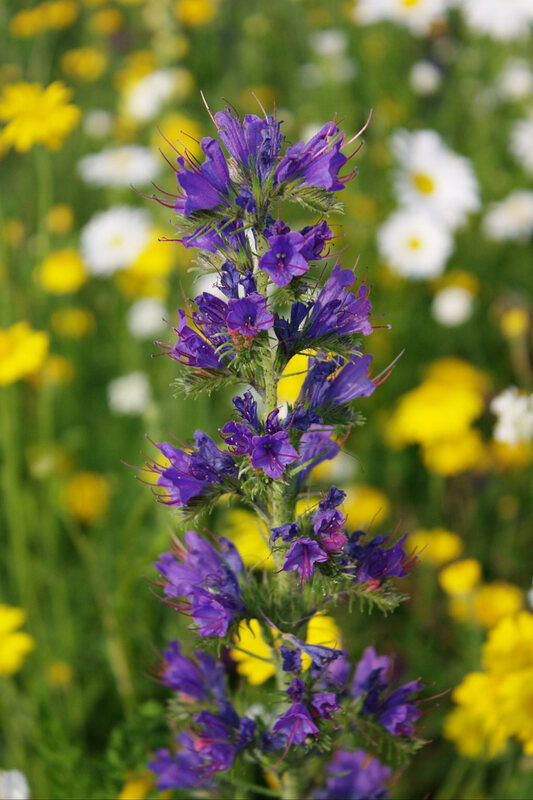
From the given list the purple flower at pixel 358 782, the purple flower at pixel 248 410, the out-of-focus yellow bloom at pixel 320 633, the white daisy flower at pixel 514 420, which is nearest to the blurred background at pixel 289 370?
the white daisy flower at pixel 514 420

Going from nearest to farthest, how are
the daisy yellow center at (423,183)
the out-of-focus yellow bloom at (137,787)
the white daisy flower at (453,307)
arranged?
the out-of-focus yellow bloom at (137,787), the white daisy flower at (453,307), the daisy yellow center at (423,183)

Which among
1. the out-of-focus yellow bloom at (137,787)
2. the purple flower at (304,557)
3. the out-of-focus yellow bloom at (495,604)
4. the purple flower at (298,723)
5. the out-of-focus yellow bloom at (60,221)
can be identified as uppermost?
the purple flower at (304,557)

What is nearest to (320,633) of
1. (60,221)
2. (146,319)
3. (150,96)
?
(146,319)

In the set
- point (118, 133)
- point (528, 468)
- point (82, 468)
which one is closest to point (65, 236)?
point (118, 133)

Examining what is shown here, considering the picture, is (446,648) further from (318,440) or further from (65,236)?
(65,236)

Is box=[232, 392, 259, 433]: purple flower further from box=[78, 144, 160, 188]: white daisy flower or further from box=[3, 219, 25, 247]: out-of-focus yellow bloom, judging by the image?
box=[78, 144, 160, 188]: white daisy flower

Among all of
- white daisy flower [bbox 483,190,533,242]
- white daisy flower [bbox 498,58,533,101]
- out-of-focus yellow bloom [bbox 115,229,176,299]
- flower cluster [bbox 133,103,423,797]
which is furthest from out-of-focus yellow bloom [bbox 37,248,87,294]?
white daisy flower [bbox 498,58,533,101]

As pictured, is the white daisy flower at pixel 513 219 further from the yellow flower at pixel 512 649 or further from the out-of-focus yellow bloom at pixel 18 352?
the yellow flower at pixel 512 649
